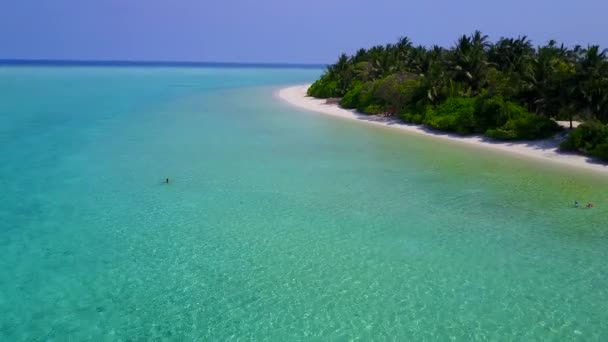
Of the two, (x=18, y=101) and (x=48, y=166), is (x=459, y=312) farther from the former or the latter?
(x=18, y=101)

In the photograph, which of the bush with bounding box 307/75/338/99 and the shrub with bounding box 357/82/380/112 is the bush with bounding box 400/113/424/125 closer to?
the shrub with bounding box 357/82/380/112

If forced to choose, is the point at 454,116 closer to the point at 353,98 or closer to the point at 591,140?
the point at 591,140

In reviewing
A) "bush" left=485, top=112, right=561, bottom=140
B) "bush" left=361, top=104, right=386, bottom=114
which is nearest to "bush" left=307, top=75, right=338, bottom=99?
"bush" left=361, top=104, right=386, bottom=114

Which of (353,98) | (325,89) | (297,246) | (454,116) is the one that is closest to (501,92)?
(454,116)

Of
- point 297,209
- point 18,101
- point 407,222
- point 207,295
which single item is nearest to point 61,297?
point 207,295

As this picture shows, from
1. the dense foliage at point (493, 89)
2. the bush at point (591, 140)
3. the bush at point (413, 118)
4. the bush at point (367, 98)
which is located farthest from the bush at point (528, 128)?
the bush at point (367, 98)

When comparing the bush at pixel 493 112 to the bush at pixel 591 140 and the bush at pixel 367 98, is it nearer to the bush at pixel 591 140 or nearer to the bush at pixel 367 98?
the bush at pixel 591 140
